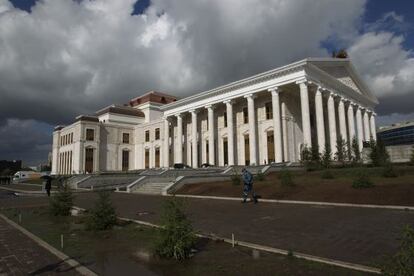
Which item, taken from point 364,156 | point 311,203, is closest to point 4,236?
point 311,203

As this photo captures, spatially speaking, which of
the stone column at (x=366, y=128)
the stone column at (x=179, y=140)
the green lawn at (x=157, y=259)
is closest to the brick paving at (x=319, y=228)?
the green lawn at (x=157, y=259)

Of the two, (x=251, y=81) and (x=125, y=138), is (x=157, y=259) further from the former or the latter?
(x=125, y=138)

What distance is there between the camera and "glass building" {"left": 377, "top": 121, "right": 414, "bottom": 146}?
96.6 meters

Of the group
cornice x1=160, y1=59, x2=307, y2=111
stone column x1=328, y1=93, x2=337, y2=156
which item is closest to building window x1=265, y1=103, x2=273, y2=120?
cornice x1=160, y1=59, x2=307, y2=111

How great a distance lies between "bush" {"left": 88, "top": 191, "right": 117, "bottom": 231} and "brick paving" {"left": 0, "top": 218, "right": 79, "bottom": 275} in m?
1.80

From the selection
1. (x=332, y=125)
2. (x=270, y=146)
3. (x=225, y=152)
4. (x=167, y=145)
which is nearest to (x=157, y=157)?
(x=167, y=145)

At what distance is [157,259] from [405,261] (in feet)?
14.7

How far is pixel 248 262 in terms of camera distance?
5.97 metres

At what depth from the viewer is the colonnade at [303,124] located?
3647 centimetres

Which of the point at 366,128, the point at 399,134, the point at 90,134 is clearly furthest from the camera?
the point at 399,134

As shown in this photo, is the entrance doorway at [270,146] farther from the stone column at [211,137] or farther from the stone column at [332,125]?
the stone column at [211,137]

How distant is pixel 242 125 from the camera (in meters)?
46.8

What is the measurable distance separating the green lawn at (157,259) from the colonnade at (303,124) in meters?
30.3

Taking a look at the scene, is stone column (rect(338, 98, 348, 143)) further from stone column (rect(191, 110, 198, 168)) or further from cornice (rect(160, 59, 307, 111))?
stone column (rect(191, 110, 198, 168))
